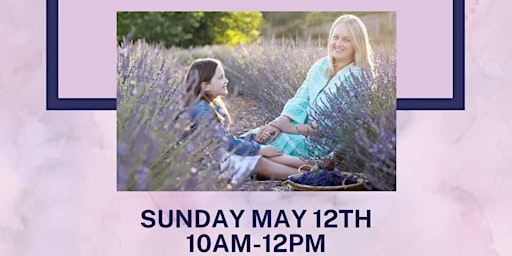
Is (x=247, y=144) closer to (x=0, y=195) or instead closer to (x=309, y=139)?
(x=309, y=139)

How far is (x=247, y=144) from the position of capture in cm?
254

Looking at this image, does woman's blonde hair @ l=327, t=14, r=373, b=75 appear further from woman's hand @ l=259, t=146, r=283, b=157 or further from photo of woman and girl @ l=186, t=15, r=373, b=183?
woman's hand @ l=259, t=146, r=283, b=157

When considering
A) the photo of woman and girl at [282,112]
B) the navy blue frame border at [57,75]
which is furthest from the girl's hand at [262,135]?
the navy blue frame border at [57,75]

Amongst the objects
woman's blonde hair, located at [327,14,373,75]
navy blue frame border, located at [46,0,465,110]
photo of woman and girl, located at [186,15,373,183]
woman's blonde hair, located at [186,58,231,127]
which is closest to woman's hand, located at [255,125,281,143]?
photo of woman and girl, located at [186,15,373,183]

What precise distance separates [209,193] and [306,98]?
45cm

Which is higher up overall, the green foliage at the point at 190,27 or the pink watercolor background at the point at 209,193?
the green foliage at the point at 190,27

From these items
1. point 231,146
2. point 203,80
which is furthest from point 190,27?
point 231,146

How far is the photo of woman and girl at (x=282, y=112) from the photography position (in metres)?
2.54

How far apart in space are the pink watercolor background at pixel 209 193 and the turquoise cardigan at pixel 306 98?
0.52 feet

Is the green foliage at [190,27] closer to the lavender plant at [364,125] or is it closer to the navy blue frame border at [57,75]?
the navy blue frame border at [57,75]

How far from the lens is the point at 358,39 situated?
2578 mm

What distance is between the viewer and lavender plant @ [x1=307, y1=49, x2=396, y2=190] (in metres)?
2.54

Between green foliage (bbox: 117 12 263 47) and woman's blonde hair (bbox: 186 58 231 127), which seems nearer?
woman's blonde hair (bbox: 186 58 231 127)

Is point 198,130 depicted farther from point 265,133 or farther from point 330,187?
point 330,187
